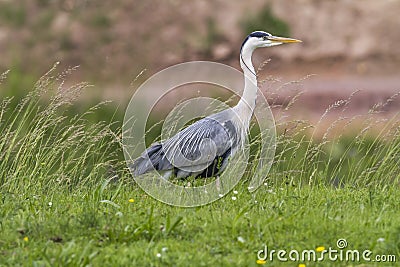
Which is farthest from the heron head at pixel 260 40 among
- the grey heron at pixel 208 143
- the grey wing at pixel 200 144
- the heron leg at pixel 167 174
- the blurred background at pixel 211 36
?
the blurred background at pixel 211 36

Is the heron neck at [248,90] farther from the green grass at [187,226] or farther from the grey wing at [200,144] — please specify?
the green grass at [187,226]

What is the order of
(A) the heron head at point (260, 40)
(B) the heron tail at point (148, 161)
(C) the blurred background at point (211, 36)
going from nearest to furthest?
(B) the heron tail at point (148, 161) → (A) the heron head at point (260, 40) → (C) the blurred background at point (211, 36)

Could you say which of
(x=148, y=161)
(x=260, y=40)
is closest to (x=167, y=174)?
(x=148, y=161)

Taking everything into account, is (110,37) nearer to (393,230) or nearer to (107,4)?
(107,4)

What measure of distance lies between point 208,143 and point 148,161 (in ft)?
2.04

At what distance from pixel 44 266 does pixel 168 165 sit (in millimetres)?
2932

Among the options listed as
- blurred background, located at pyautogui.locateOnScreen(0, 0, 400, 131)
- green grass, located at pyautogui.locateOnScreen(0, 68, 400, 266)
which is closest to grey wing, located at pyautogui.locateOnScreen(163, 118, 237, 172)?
green grass, located at pyautogui.locateOnScreen(0, 68, 400, 266)

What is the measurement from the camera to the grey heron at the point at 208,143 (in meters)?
7.89

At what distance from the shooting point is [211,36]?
68.5 feet

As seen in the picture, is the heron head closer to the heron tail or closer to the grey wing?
the grey wing

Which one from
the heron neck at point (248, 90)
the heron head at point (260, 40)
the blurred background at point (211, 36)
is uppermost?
the heron head at point (260, 40)

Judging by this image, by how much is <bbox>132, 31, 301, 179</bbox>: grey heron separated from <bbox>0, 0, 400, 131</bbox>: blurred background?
34.6ft

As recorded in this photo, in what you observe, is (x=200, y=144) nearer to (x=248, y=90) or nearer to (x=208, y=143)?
(x=208, y=143)

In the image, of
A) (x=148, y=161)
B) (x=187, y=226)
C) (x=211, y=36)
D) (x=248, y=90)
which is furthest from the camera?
(x=211, y=36)
